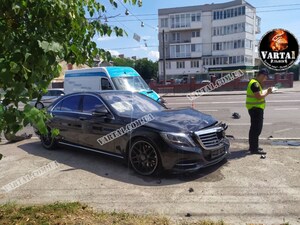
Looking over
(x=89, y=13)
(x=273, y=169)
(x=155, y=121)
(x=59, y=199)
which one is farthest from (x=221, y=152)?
(x=89, y=13)

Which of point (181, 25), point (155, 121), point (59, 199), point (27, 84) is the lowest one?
point (59, 199)

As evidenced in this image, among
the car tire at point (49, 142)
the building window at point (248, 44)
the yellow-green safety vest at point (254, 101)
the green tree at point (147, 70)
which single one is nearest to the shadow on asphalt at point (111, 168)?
the car tire at point (49, 142)

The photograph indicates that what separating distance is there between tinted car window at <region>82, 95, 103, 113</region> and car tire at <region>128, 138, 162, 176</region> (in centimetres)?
137

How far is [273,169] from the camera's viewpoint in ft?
17.6

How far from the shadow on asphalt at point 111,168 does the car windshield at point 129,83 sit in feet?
19.5

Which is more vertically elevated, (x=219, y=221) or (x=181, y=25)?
(x=181, y=25)

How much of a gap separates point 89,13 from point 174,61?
61545 millimetres

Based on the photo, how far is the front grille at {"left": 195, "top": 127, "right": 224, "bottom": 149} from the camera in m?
5.12

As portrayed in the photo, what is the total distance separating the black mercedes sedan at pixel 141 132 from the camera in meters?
5.00

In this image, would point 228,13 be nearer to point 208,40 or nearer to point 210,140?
point 208,40

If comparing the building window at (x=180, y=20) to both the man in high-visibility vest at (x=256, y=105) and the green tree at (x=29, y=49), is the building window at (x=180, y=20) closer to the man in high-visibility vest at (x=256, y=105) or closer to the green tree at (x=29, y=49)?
the man in high-visibility vest at (x=256, y=105)

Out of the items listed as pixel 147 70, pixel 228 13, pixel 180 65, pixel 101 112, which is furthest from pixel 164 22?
pixel 101 112

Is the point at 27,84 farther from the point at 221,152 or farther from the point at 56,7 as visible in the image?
the point at 221,152

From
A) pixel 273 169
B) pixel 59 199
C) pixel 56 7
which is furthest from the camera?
pixel 273 169
